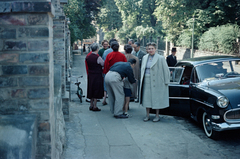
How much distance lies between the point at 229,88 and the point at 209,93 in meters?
0.37

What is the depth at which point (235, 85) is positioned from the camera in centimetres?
595

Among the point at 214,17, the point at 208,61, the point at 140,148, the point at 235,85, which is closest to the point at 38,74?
the point at 140,148

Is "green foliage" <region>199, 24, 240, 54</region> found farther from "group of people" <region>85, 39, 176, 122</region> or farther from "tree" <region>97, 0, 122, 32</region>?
"tree" <region>97, 0, 122, 32</region>

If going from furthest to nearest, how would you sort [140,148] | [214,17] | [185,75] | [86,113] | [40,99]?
[214,17], [86,113], [185,75], [140,148], [40,99]

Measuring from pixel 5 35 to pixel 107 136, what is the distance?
338 cm

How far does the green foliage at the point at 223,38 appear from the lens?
27.2 metres

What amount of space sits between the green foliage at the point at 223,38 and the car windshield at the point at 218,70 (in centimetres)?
2180

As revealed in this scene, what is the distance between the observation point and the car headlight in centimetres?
543

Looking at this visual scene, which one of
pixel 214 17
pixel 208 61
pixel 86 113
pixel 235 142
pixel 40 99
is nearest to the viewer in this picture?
pixel 40 99

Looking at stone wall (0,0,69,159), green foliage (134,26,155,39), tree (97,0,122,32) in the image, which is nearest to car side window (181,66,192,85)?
stone wall (0,0,69,159)

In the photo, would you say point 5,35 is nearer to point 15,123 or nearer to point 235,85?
point 15,123

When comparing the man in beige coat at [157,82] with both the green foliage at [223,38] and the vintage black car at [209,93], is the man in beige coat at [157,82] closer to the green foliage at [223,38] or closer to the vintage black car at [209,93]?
the vintage black car at [209,93]

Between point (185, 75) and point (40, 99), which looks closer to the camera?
point (40, 99)

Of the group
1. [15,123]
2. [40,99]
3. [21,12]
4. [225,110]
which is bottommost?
[225,110]
